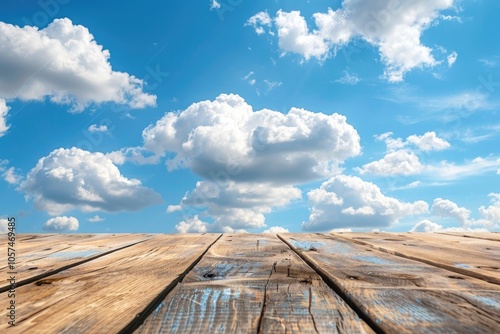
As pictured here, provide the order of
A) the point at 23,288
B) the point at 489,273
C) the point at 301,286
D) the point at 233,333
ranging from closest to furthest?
the point at 233,333, the point at 301,286, the point at 23,288, the point at 489,273

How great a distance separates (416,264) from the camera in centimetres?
198

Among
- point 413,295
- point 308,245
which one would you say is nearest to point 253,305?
point 413,295

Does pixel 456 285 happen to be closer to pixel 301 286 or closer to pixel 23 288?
pixel 301 286

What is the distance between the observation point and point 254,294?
131 cm

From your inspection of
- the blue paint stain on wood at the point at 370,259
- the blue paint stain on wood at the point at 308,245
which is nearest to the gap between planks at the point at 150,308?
the blue paint stain on wood at the point at 370,259

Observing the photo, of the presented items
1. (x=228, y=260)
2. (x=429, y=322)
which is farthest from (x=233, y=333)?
(x=228, y=260)

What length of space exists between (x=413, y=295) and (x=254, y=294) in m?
0.49

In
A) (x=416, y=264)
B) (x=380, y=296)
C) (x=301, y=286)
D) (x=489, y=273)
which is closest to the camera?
(x=380, y=296)

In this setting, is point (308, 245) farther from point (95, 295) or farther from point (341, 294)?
point (95, 295)

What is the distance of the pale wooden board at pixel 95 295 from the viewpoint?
3.48ft

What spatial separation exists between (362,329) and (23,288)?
1203mm

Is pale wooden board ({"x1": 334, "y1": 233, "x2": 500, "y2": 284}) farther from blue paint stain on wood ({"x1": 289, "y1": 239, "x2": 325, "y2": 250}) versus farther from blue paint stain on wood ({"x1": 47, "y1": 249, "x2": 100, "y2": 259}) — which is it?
blue paint stain on wood ({"x1": 47, "y1": 249, "x2": 100, "y2": 259})

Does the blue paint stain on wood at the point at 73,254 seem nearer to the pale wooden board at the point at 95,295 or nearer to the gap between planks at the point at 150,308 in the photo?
the pale wooden board at the point at 95,295

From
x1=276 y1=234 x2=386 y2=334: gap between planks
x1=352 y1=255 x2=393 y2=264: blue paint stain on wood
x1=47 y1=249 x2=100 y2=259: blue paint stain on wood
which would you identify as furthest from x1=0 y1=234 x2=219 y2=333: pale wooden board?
x1=352 y1=255 x2=393 y2=264: blue paint stain on wood
